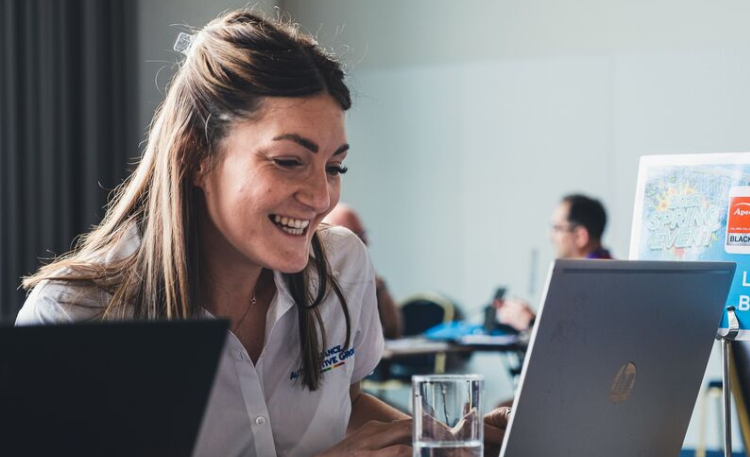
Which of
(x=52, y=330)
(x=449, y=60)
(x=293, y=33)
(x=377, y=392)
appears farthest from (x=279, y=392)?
(x=449, y=60)

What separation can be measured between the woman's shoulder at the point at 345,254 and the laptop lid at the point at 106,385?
3.22 ft

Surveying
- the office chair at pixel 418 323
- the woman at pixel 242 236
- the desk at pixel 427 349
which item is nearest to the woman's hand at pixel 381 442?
the woman at pixel 242 236

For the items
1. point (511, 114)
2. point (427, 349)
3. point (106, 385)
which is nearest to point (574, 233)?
point (427, 349)

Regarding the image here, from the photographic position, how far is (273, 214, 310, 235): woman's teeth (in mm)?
1415

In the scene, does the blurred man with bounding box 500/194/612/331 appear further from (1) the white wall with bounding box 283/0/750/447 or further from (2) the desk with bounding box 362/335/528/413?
(1) the white wall with bounding box 283/0/750/447

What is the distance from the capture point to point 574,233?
17.6 feet

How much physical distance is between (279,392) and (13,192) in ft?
10.9

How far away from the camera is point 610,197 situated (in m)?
6.27

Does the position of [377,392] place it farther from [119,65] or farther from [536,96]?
[119,65]

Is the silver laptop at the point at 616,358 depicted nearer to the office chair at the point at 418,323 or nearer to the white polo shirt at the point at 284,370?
the white polo shirt at the point at 284,370

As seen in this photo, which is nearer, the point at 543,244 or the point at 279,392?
the point at 279,392

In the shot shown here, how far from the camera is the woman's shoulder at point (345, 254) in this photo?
1.78m

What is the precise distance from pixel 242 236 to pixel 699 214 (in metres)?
0.78

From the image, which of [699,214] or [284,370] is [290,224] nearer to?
[284,370]
